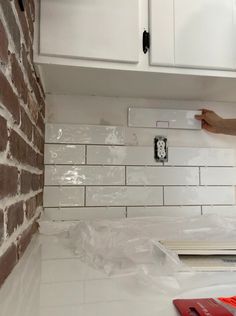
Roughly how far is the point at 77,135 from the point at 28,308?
100 cm

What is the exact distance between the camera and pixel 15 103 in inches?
26.2

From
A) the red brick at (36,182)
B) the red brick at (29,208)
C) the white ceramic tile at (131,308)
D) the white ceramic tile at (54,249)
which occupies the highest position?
the red brick at (36,182)

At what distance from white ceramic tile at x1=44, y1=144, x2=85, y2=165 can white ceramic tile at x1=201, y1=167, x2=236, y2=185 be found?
2.09ft

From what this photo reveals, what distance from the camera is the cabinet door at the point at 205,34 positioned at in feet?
3.70

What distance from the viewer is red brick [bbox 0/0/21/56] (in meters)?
0.56

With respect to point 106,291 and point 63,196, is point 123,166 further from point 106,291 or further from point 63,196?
point 106,291

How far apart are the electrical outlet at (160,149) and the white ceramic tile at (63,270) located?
30.9 inches

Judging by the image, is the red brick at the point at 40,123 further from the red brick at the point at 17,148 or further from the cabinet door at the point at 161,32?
the cabinet door at the point at 161,32

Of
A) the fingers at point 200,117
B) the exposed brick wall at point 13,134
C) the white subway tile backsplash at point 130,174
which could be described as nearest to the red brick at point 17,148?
the exposed brick wall at point 13,134

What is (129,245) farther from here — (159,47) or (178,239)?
(159,47)

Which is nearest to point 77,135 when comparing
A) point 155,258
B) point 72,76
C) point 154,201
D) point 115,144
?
point 115,144

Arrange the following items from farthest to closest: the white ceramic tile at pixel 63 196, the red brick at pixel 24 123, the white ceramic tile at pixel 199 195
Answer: the white ceramic tile at pixel 199 195 < the white ceramic tile at pixel 63 196 < the red brick at pixel 24 123

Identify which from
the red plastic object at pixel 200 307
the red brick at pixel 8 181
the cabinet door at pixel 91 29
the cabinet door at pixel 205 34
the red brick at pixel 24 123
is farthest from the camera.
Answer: the cabinet door at pixel 205 34

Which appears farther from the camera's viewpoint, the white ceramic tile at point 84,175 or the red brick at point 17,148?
the white ceramic tile at point 84,175
